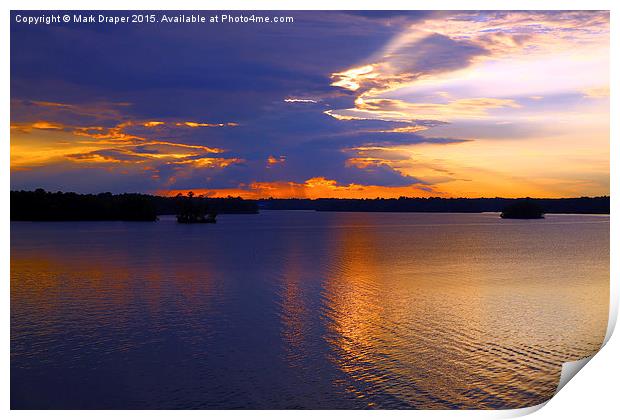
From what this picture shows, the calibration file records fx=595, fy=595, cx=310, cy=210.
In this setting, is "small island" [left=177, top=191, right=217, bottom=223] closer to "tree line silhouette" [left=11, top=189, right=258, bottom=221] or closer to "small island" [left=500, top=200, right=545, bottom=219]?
"tree line silhouette" [left=11, top=189, right=258, bottom=221]

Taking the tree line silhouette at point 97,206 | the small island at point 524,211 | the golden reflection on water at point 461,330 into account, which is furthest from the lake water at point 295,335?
the small island at point 524,211

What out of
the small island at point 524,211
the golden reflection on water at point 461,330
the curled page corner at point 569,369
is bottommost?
the curled page corner at point 569,369

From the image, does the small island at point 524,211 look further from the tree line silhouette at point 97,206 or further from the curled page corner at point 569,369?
the curled page corner at point 569,369

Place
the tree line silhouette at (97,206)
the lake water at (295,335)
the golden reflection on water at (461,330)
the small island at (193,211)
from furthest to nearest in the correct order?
the small island at (193,211)
the tree line silhouette at (97,206)
the golden reflection on water at (461,330)
the lake water at (295,335)

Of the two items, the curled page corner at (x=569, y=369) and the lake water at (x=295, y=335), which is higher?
the lake water at (x=295, y=335)

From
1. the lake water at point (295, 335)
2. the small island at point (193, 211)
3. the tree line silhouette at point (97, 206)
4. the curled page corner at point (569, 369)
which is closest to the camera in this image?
the lake water at point (295, 335)

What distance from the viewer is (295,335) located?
9828 mm

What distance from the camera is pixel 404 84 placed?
52.2ft

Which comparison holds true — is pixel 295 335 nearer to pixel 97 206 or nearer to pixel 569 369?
pixel 569 369

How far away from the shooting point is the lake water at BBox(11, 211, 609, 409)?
7.42 metres

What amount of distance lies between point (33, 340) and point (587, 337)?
362 inches

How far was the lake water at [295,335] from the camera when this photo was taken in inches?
292

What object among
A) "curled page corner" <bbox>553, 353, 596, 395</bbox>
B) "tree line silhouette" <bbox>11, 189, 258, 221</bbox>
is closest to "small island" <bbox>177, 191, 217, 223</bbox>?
"tree line silhouette" <bbox>11, 189, 258, 221</bbox>
